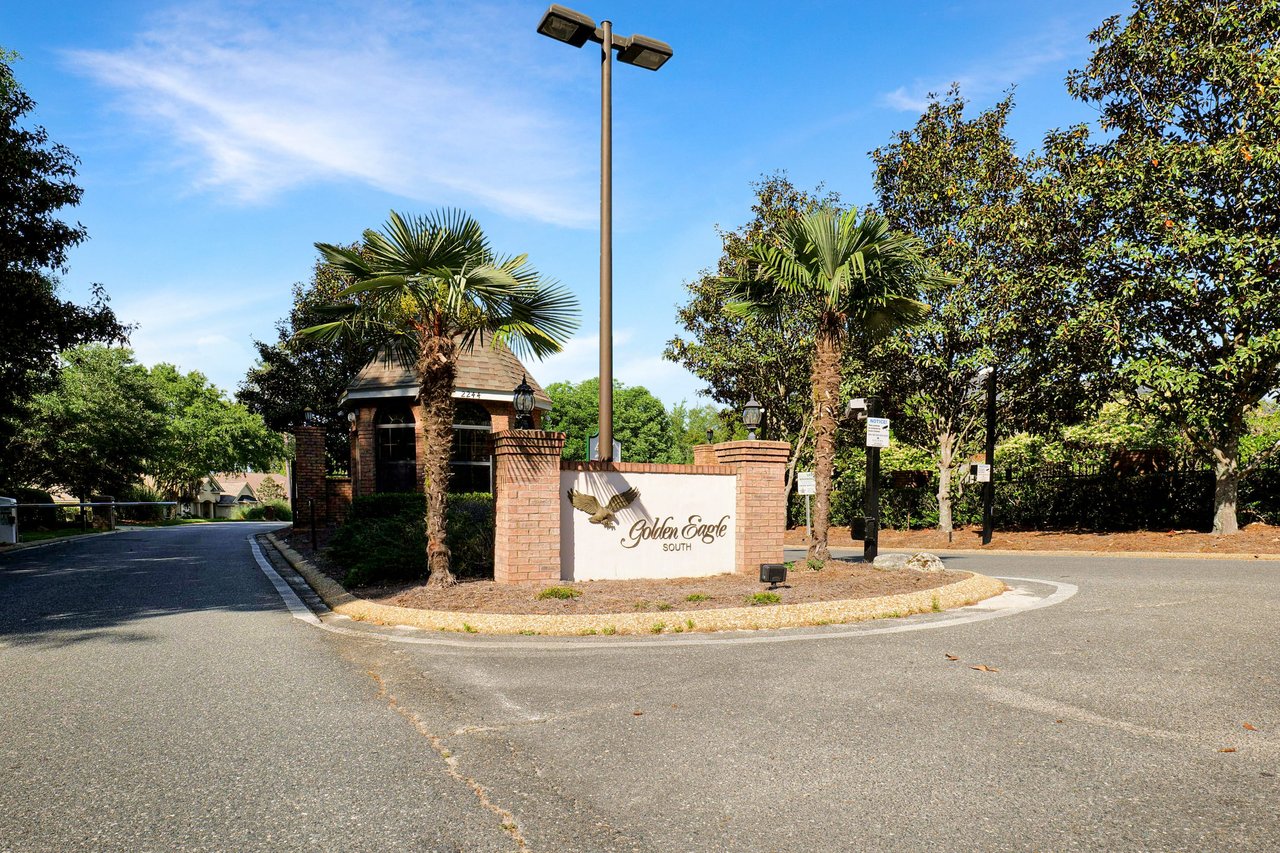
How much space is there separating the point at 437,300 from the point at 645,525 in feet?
14.4

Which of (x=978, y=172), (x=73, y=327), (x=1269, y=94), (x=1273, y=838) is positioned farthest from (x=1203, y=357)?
(x=73, y=327)

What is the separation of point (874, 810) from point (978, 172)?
21.3 meters

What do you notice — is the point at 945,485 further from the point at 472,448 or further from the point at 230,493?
the point at 230,493

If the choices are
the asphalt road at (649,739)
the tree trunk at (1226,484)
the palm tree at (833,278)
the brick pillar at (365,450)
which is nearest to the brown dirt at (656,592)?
the asphalt road at (649,739)

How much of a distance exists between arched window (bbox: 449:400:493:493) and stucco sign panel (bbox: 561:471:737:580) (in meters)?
8.91

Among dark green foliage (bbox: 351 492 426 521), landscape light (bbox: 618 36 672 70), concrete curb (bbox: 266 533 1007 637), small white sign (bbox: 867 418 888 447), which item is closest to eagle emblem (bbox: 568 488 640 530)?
concrete curb (bbox: 266 533 1007 637)

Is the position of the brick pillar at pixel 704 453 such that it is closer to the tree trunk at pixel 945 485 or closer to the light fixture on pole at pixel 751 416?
the light fixture on pole at pixel 751 416

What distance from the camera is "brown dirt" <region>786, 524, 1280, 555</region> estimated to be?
54.3 ft

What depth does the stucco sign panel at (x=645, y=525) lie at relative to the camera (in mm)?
10742

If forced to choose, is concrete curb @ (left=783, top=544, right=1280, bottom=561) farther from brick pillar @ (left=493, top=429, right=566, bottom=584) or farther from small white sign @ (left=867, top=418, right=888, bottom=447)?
brick pillar @ (left=493, top=429, right=566, bottom=584)

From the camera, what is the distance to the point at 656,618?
26.3 ft

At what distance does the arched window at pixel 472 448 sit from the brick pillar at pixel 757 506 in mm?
9200

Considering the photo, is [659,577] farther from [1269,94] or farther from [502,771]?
[1269,94]

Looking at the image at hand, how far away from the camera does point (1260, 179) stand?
1641 cm
